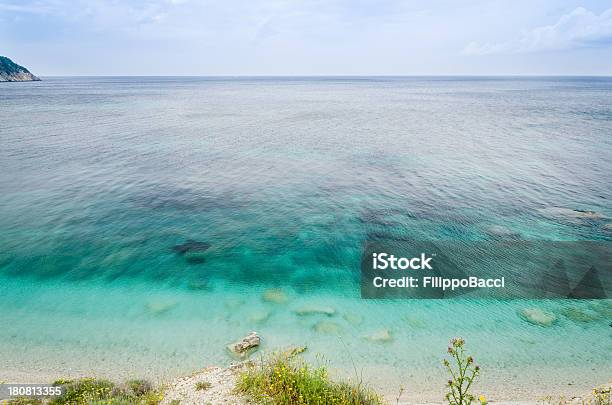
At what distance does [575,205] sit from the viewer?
121 ft

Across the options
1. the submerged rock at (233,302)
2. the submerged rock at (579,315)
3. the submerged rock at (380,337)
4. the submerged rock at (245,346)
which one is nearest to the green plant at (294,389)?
the submerged rock at (245,346)

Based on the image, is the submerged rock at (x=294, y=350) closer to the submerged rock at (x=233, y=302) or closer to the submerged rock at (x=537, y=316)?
the submerged rock at (x=233, y=302)

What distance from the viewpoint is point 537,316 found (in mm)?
20531

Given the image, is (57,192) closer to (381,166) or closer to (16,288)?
(16,288)

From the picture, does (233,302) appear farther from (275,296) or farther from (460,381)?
(460,381)

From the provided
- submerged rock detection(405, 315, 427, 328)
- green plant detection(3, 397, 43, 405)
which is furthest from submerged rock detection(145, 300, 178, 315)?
submerged rock detection(405, 315, 427, 328)

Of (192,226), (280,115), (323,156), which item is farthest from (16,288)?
(280,115)

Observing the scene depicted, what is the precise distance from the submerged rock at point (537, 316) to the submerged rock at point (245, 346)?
50.1 feet

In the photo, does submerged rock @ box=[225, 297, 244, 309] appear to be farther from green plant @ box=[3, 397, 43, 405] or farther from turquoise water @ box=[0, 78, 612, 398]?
green plant @ box=[3, 397, 43, 405]

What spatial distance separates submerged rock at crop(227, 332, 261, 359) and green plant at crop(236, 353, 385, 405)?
4.02 m

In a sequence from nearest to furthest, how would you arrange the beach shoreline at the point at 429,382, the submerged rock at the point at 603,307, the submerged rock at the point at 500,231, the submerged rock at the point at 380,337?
the beach shoreline at the point at 429,382, the submerged rock at the point at 380,337, the submerged rock at the point at 603,307, the submerged rock at the point at 500,231

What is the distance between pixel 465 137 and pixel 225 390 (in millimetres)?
71815

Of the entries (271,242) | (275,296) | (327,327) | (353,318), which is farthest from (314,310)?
(271,242)

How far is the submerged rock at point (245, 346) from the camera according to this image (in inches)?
701
